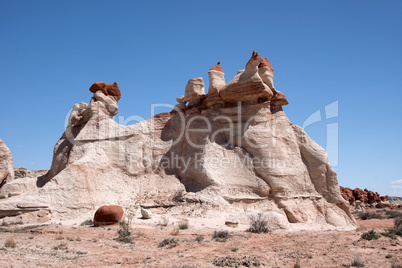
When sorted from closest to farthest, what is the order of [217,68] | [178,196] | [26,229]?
[26,229] < [178,196] < [217,68]

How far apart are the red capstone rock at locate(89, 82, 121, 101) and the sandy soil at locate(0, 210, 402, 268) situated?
30.3 feet

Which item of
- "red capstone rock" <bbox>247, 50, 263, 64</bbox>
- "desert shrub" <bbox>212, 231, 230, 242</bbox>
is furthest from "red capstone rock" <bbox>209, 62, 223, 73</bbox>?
"desert shrub" <bbox>212, 231, 230, 242</bbox>

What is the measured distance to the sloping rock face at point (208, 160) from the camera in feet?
53.1

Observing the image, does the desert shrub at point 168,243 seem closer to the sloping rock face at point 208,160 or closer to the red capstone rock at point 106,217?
the red capstone rock at point 106,217

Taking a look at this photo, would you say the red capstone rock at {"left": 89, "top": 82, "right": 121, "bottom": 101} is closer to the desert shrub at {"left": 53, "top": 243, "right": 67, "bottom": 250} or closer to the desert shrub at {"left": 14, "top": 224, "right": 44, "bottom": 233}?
the desert shrub at {"left": 14, "top": 224, "right": 44, "bottom": 233}

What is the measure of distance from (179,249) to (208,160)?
8017 mm

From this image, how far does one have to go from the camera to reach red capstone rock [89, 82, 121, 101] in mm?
19842

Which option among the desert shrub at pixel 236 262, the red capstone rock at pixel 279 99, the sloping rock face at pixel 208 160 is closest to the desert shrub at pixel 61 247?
the desert shrub at pixel 236 262

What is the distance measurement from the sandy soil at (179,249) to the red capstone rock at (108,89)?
9.22 m

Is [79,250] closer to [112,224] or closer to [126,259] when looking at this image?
[126,259]

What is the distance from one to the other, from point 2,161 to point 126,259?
14.8 meters

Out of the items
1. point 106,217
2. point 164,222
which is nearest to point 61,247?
point 106,217

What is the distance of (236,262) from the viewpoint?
7.95m

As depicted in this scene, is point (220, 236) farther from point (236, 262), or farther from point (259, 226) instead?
point (236, 262)
